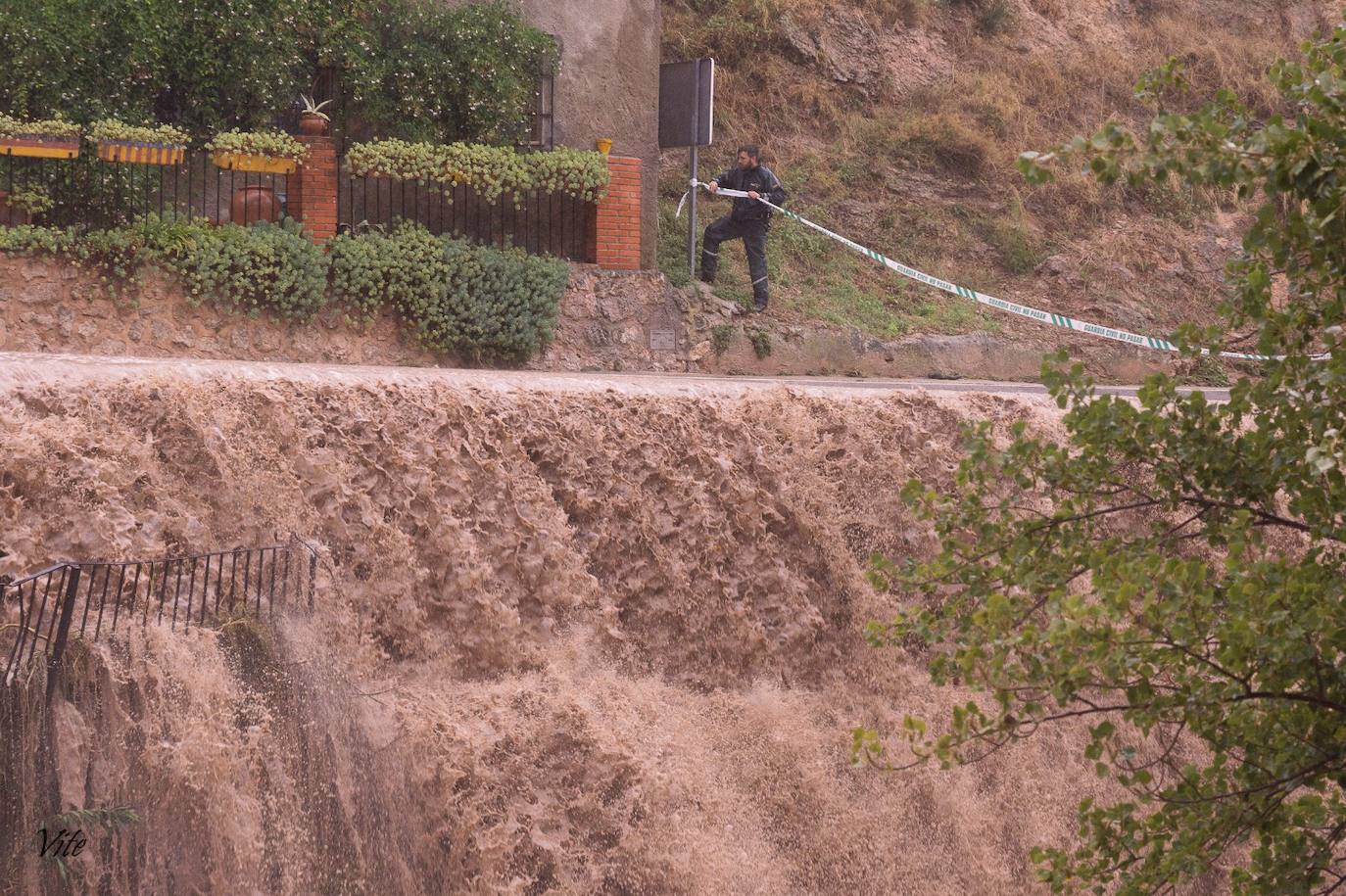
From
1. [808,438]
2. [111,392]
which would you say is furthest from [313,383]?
[808,438]

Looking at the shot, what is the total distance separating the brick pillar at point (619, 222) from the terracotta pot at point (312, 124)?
2368mm

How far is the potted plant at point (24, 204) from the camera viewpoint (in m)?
10.0

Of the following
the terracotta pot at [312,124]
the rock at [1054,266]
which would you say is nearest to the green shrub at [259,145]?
the terracotta pot at [312,124]

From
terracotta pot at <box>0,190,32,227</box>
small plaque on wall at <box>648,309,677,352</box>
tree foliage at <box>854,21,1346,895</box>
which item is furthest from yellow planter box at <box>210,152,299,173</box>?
tree foliage at <box>854,21,1346,895</box>

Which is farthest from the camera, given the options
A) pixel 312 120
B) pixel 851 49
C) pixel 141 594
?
pixel 851 49

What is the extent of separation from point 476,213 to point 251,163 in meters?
2.05

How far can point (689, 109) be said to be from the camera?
1342 centimetres

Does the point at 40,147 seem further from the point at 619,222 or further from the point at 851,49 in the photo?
the point at 851,49

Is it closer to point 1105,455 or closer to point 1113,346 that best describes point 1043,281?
point 1113,346

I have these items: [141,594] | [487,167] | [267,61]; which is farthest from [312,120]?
[141,594]

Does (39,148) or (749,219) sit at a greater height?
(39,148)

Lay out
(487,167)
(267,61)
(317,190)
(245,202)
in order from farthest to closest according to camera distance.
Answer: (487,167)
(317,190)
(267,61)
(245,202)

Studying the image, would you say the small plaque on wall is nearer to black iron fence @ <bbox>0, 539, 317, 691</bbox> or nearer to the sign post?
the sign post

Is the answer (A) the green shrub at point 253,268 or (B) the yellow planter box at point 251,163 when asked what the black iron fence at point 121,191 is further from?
(A) the green shrub at point 253,268
